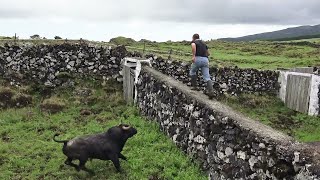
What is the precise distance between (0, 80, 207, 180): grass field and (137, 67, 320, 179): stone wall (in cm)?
46

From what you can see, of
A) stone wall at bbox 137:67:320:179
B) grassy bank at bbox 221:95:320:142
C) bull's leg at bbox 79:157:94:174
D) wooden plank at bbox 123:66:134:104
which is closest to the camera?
stone wall at bbox 137:67:320:179

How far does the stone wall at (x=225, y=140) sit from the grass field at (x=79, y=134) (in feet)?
1.51

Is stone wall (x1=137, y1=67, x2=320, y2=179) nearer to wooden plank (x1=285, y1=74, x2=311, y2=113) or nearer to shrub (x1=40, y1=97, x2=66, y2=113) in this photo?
shrub (x1=40, y1=97, x2=66, y2=113)

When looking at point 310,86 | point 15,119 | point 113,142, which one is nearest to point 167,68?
point 310,86

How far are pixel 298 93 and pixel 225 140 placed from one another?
44.1 feet

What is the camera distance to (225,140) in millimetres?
8852

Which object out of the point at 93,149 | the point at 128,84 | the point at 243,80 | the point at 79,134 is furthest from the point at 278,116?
the point at 93,149

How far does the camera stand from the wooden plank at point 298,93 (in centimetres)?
2053

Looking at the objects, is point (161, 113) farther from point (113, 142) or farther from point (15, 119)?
point (15, 119)

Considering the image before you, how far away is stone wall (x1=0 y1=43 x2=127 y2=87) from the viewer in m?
20.5

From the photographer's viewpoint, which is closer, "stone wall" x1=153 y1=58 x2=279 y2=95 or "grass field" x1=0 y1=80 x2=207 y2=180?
"grass field" x1=0 y1=80 x2=207 y2=180

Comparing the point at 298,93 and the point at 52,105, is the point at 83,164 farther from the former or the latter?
the point at 298,93

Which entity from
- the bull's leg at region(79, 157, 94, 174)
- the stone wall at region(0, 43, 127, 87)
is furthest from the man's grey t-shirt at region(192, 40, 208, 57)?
the bull's leg at region(79, 157, 94, 174)

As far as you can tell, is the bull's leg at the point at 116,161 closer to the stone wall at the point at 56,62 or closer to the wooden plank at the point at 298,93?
the stone wall at the point at 56,62
